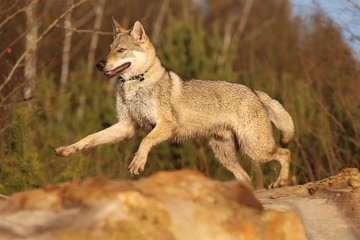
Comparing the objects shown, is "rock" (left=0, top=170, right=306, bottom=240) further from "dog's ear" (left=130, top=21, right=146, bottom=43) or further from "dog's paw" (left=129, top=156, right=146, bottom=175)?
"dog's ear" (left=130, top=21, right=146, bottom=43)

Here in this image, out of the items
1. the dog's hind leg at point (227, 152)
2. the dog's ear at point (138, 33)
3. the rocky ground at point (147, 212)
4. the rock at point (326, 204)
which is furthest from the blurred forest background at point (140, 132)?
the rocky ground at point (147, 212)

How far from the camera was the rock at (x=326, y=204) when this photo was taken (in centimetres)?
442

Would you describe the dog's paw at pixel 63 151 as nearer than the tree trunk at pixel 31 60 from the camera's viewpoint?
Yes


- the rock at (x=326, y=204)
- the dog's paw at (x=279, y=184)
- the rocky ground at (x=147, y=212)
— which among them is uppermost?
the rocky ground at (x=147, y=212)

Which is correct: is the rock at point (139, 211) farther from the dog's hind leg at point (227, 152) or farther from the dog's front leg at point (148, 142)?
the dog's hind leg at point (227, 152)

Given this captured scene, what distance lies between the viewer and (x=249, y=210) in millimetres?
3244

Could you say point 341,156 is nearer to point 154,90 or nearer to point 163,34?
point 154,90

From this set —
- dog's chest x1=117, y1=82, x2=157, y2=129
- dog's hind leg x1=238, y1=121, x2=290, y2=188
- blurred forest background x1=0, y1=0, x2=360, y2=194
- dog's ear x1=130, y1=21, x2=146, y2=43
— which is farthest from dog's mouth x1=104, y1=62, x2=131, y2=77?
dog's hind leg x1=238, y1=121, x2=290, y2=188

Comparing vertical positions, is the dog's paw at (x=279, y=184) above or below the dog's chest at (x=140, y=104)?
below

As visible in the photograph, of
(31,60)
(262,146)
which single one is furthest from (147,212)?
(31,60)

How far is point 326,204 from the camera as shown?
5.00m

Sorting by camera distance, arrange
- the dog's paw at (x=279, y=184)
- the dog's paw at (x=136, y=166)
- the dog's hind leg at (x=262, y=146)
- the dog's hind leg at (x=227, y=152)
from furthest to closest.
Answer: the dog's hind leg at (x=227, y=152) < the dog's hind leg at (x=262, y=146) < the dog's paw at (x=279, y=184) < the dog's paw at (x=136, y=166)

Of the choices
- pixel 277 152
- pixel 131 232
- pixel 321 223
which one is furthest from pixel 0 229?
pixel 277 152

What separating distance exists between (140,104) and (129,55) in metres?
0.53
